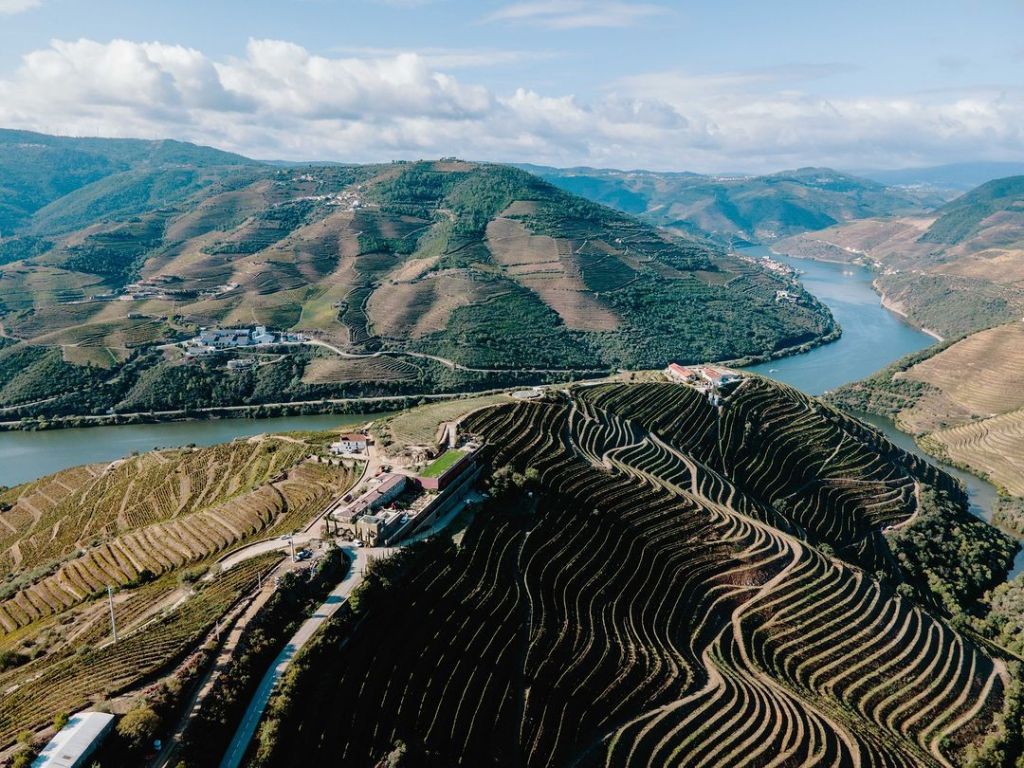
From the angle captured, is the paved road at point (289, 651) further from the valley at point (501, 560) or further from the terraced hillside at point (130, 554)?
the terraced hillside at point (130, 554)

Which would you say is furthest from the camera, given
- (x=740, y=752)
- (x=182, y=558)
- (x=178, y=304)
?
(x=178, y=304)

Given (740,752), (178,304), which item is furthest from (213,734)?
(178,304)

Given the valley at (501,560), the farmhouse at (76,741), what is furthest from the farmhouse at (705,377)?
the farmhouse at (76,741)

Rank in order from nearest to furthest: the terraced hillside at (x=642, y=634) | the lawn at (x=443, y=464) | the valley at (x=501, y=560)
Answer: the valley at (x=501, y=560) → the terraced hillside at (x=642, y=634) → the lawn at (x=443, y=464)

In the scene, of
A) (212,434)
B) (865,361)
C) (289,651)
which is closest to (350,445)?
(289,651)

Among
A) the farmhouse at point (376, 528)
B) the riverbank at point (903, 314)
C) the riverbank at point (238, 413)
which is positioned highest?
the farmhouse at point (376, 528)

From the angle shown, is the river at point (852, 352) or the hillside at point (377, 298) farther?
the river at point (852, 352)

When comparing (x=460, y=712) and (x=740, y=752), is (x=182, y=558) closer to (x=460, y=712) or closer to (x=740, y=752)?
(x=460, y=712)
